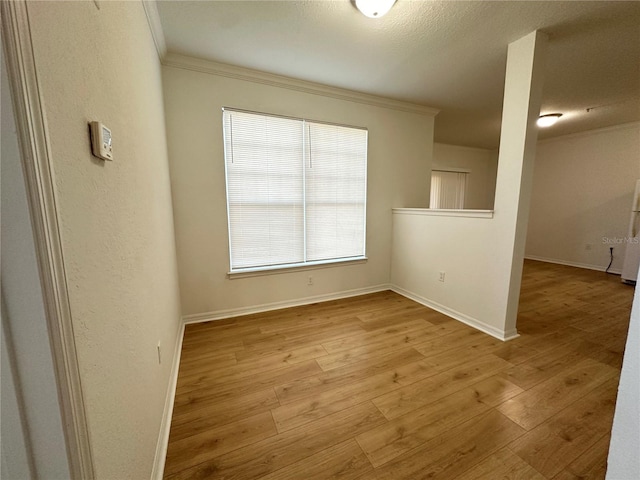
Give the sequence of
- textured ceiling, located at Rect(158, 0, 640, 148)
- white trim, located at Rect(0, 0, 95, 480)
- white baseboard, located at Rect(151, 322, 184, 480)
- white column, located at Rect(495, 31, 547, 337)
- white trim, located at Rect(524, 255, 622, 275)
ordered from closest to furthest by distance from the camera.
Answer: white trim, located at Rect(0, 0, 95, 480)
white baseboard, located at Rect(151, 322, 184, 480)
textured ceiling, located at Rect(158, 0, 640, 148)
white column, located at Rect(495, 31, 547, 337)
white trim, located at Rect(524, 255, 622, 275)

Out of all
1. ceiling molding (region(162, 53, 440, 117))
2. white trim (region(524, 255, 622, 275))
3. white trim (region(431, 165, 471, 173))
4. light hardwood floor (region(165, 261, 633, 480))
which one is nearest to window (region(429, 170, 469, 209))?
white trim (region(431, 165, 471, 173))

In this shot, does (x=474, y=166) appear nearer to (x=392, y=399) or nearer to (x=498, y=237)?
(x=498, y=237)

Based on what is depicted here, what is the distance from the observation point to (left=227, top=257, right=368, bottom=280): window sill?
2734 mm

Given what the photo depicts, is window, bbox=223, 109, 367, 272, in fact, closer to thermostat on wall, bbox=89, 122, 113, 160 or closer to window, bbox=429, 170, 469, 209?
thermostat on wall, bbox=89, 122, 113, 160

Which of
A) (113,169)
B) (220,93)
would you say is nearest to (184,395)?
(113,169)

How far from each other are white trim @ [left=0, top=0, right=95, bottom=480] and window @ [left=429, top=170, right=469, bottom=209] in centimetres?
622

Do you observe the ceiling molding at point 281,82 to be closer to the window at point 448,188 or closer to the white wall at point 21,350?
the white wall at point 21,350

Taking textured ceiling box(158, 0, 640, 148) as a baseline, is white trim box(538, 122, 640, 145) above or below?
above

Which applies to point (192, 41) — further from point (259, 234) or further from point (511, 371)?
point (511, 371)

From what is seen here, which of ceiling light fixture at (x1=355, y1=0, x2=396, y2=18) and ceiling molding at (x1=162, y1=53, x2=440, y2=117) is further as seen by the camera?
ceiling molding at (x1=162, y1=53, x2=440, y2=117)

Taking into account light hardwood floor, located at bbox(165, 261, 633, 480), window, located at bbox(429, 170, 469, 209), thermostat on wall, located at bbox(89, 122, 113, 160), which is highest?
window, located at bbox(429, 170, 469, 209)

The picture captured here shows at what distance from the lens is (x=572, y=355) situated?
2068 millimetres

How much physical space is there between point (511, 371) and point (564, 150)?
5.45 meters

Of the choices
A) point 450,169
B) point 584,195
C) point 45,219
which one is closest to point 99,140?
point 45,219
